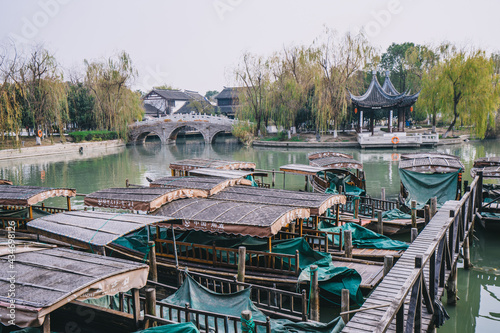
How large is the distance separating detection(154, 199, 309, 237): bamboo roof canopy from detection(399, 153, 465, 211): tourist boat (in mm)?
5941

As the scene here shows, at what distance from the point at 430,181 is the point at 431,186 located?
0.15 m

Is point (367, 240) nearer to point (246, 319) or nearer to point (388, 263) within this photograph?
point (388, 263)

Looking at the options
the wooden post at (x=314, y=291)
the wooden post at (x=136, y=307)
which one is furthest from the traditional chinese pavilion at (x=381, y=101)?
the wooden post at (x=136, y=307)

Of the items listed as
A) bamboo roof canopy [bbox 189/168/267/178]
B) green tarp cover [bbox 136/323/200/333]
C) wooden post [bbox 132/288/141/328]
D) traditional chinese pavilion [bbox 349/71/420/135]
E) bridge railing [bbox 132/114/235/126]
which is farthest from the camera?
bridge railing [bbox 132/114/235/126]

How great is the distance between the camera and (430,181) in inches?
477

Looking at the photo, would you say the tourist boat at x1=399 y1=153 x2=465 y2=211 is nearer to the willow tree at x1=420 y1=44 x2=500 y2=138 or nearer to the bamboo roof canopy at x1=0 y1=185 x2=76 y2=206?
the bamboo roof canopy at x1=0 y1=185 x2=76 y2=206

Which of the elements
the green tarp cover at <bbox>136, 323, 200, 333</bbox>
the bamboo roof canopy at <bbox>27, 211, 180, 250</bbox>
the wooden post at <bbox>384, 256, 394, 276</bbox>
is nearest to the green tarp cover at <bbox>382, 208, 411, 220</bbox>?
the wooden post at <bbox>384, 256, 394, 276</bbox>

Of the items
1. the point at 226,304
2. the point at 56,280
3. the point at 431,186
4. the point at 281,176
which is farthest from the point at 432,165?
the point at 56,280

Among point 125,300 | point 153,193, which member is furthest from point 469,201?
point 125,300

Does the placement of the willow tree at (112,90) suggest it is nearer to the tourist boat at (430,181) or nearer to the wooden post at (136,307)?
the tourist boat at (430,181)

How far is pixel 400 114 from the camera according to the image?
122ft

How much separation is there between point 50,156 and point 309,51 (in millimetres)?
23250

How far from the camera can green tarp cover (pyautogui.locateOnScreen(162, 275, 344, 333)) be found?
5043mm

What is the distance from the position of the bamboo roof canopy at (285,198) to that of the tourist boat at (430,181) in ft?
14.2
